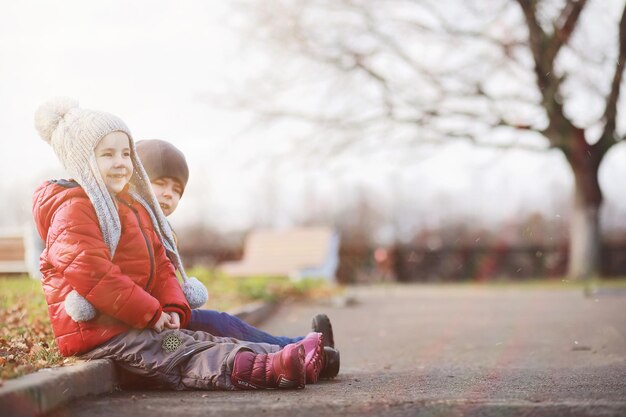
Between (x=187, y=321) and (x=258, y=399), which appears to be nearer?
(x=258, y=399)

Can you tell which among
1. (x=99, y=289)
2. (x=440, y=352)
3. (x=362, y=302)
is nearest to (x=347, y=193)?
(x=362, y=302)

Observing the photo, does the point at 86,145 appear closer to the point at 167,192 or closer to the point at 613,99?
the point at 167,192

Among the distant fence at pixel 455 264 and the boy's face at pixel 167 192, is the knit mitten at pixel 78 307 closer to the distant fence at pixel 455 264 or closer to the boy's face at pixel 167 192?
the boy's face at pixel 167 192

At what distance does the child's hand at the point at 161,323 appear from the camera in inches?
154

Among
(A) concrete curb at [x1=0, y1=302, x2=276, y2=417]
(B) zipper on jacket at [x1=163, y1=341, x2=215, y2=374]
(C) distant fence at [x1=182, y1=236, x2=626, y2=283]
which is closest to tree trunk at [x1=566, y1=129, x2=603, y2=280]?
(C) distant fence at [x1=182, y1=236, x2=626, y2=283]

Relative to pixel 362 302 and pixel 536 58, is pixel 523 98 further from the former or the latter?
pixel 362 302

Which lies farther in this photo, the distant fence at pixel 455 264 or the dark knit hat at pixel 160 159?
the distant fence at pixel 455 264

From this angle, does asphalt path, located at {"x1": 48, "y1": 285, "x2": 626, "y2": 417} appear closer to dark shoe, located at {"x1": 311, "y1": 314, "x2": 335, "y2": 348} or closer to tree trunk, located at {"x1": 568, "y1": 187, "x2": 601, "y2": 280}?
dark shoe, located at {"x1": 311, "y1": 314, "x2": 335, "y2": 348}

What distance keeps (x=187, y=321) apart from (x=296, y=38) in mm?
14179

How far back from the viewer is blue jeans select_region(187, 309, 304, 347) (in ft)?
14.5

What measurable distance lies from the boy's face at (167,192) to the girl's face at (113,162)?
478mm

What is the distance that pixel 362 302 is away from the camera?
42.3ft

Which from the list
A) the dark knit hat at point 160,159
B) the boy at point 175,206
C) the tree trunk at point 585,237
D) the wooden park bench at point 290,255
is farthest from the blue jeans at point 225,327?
the tree trunk at point 585,237

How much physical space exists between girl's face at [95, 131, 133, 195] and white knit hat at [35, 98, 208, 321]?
36 mm
